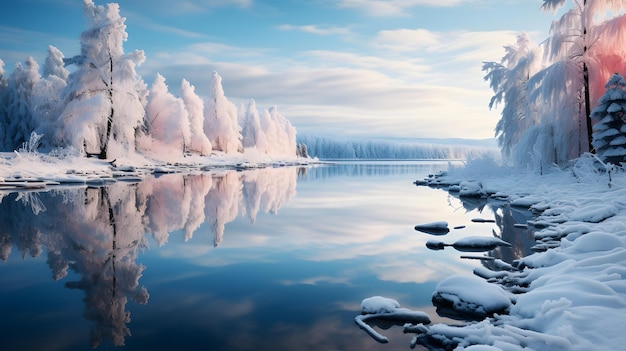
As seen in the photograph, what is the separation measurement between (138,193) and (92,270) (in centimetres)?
1220

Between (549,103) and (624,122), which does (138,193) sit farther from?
(624,122)

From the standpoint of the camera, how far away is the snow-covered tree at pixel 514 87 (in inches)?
1088

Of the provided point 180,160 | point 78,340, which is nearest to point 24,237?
point 78,340

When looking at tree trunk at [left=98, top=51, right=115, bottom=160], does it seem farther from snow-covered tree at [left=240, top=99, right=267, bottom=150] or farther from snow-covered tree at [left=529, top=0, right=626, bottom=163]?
snow-covered tree at [left=240, top=99, right=267, bottom=150]

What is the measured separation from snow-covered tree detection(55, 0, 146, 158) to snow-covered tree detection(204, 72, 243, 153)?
85.3 feet

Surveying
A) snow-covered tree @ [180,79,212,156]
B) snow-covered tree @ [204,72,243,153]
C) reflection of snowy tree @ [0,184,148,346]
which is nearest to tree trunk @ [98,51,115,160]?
reflection of snowy tree @ [0,184,148,346]

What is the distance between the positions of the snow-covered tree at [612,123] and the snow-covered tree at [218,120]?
49.0 m

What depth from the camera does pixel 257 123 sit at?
7469 centimetres

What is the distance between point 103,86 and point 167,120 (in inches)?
519

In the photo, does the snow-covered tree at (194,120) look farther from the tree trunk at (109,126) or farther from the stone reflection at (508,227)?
the stone reflection at (508,227)

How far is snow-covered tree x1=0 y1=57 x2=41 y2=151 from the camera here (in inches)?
1638

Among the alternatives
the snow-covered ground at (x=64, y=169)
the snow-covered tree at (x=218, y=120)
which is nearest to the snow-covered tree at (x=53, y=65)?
the snow-covered tree at (x=218, y=120)

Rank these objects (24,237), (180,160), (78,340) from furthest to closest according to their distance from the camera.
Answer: (180,160) → (24,237) → (78,340)

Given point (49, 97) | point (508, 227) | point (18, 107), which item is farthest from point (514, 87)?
point (18, 107)
